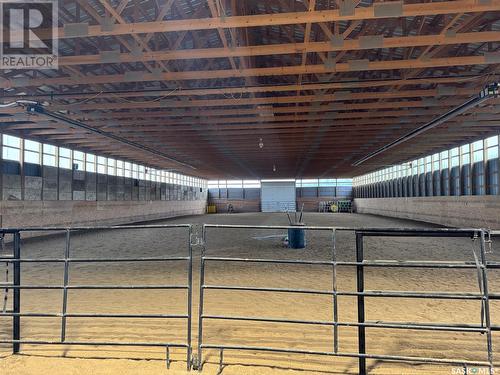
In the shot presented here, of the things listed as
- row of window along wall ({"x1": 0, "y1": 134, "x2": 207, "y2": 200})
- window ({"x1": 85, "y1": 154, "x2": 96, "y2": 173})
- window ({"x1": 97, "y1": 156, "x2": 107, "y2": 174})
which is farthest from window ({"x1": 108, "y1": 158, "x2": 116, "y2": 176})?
window ({"x1": 85, "y1": 154, "x2": 96, "y2": 173})

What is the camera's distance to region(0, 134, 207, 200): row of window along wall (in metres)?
14.6

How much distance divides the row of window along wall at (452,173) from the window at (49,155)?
2356 centimetres

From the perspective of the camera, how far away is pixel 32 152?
52.2ft

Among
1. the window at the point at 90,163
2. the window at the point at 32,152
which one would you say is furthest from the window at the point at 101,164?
the window at the point at 32,152

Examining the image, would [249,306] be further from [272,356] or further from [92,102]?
[92,102]

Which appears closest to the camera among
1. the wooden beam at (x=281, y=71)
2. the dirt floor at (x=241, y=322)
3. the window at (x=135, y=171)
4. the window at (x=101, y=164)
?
the dirt floor at (x=241, y=322)

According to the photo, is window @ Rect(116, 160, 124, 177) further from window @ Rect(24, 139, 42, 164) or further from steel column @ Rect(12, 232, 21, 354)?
steel column @ Rect(12, 232, 21, 354)

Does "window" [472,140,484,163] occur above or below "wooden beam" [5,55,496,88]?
below

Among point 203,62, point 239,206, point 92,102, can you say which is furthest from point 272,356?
point 239,206

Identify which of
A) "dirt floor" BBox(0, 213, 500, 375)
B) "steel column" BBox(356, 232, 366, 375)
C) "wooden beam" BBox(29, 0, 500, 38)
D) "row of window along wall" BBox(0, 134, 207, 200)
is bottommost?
"dirt floor" BBox(0, 213, 500, 375)

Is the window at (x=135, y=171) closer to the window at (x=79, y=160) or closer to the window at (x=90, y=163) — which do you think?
the window at (x=90, y=163)

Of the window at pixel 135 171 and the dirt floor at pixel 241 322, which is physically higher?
the window at pixel 135 171

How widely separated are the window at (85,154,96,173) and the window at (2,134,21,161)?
567 centimetres

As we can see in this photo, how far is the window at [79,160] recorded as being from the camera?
63.9 ft
